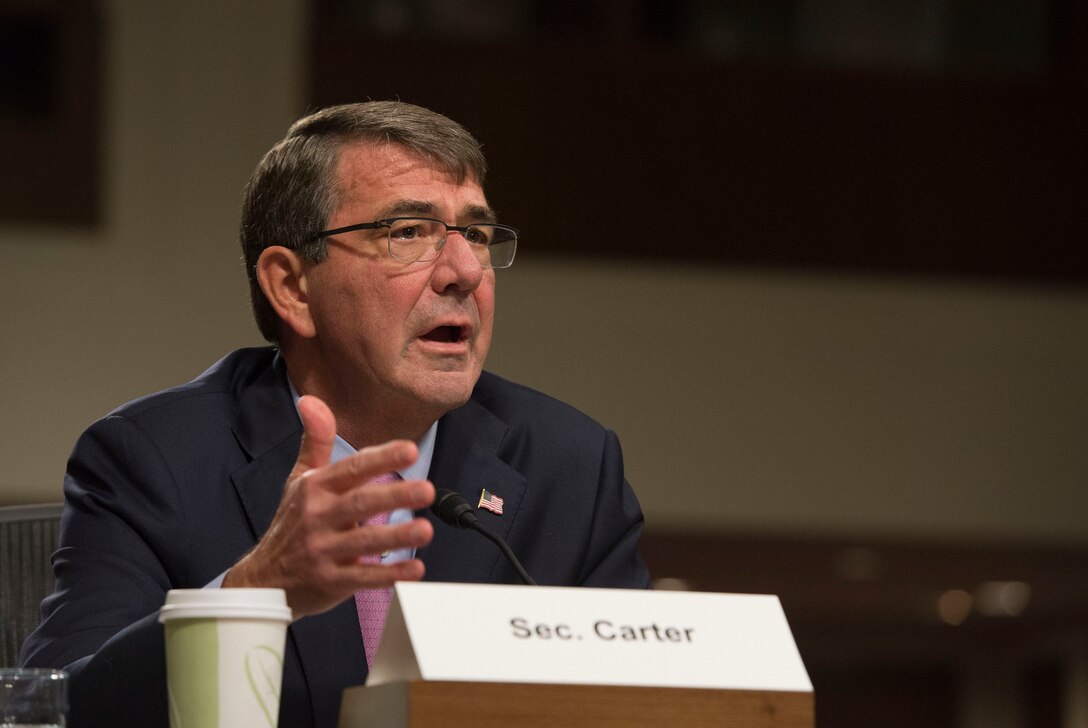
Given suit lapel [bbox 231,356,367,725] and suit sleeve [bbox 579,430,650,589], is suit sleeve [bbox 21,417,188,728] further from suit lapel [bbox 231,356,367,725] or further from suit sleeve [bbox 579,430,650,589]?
suit sleeve [bbox 579,430,650,589]

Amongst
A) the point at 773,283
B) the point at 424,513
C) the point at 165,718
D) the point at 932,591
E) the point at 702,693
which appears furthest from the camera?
the point at 932,591

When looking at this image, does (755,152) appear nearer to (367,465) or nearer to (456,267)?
(456,267)

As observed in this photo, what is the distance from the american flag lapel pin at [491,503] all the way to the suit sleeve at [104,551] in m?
0.39

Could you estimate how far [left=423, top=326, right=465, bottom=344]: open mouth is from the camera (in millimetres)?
2238

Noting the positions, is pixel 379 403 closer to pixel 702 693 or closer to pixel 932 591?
pixel 702 693

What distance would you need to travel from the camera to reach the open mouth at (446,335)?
2.24m

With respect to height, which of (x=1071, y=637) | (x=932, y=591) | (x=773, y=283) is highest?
(x=773, y=283)

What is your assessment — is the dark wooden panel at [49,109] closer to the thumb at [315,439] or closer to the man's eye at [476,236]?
the man's eye at [476,236]

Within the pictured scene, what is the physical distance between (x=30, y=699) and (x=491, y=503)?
918mm

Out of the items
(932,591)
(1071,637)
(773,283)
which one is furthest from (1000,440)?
(1071,637)

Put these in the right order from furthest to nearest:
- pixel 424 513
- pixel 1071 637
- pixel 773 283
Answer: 1. pixel 1071 637
2. pixel 773 283
3. pixel 424 513

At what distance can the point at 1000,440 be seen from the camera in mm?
7078

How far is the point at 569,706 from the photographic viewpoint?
132 cm

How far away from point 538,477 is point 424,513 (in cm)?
18
